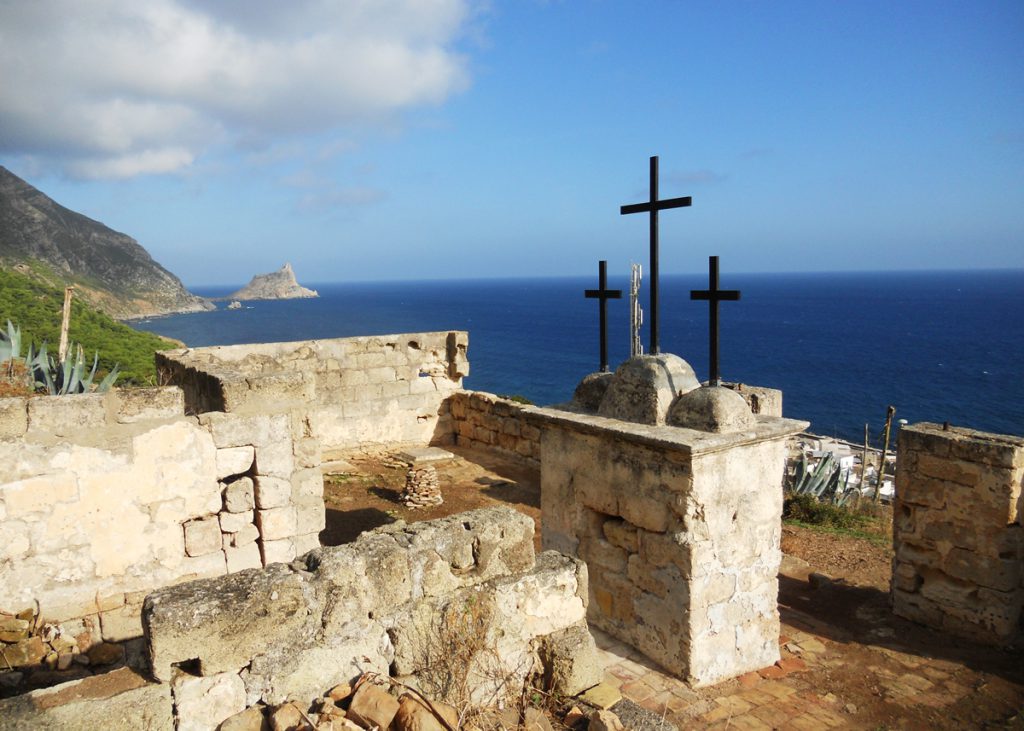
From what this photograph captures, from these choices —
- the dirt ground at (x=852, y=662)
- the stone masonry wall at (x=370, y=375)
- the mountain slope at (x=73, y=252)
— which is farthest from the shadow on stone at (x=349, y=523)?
the mountain slope at (x=73, y=252)

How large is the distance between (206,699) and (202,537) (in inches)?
111

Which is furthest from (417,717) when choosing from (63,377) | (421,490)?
(63,377)

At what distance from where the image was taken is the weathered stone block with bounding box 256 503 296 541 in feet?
17.5

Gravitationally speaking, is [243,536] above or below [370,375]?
below

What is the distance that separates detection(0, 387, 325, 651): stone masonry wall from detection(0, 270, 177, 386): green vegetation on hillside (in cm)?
917

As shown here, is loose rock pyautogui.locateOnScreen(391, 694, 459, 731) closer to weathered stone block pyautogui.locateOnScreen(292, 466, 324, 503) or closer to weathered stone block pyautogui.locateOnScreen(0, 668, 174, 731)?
weathered stone block pyautogui.locateOnScreen(0, 668, 174, 731)

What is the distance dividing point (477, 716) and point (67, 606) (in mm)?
3256

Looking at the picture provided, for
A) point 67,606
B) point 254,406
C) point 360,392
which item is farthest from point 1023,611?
point 360,392

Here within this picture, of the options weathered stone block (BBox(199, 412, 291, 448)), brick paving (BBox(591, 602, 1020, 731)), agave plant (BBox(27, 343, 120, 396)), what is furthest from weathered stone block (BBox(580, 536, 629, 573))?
agave plant (BBox(27, 343, 120, 396))

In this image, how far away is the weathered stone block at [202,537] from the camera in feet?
16.8

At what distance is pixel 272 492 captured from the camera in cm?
535

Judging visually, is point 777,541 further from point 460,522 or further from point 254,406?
point 254,406

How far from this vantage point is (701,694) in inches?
189

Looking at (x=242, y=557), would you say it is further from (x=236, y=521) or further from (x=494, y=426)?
(x=494, y=426)
